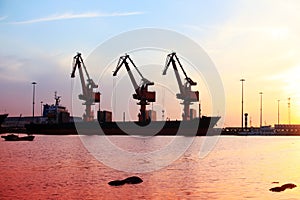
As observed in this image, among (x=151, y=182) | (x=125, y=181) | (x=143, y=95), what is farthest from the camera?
(x=143, y=95)

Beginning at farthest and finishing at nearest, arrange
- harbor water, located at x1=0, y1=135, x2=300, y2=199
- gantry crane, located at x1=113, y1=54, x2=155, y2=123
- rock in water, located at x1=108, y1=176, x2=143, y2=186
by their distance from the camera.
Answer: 1. gantry crane, located at x1=113, y1=54, x2=155, y2=123
2. rock in water, located at x1=108, y1=176, x2=143, y2=186
3. harbor water, located at x1=0, y1=135, x2=300, y2=199

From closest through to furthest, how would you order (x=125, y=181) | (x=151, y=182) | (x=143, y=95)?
(x=125, y=181) → (x=151, y=182) → (x=143, y=95)

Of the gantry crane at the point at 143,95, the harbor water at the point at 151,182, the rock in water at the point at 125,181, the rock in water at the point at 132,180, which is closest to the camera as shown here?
the harbor water at the point at 151,182

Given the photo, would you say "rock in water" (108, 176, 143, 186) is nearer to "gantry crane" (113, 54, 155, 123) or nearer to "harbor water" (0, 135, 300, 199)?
"harbor water" (0, 135, 300, 199)

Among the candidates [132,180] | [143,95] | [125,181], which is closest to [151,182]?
[132,180]

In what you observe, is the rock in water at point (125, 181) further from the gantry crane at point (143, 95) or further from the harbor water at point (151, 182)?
the gantry crane at point (143, 95)

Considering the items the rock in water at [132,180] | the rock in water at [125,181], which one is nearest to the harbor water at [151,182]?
the rock in water at [125,181]

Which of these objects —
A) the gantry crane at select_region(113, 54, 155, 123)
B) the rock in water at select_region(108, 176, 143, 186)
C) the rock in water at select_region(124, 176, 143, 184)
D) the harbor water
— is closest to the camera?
the harbor water

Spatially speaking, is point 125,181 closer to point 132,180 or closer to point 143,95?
point 132,180

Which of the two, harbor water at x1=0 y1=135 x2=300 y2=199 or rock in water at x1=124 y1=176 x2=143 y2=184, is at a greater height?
rock in water at x1=124 y1=176 x2=143 y2=184


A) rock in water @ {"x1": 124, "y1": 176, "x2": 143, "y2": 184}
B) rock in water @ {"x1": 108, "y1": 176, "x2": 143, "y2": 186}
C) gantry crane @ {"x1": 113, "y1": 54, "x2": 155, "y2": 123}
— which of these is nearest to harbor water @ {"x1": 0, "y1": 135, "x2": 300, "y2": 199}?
rock in water @ {"x1": 108, "y1": 176, "x2": 143, "y2": 186}

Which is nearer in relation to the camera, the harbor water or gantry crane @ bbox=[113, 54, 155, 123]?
the harbor water

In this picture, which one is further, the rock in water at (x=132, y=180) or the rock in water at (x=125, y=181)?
the rock in water at (x=132, y=180)

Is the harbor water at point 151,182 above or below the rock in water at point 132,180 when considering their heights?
below
